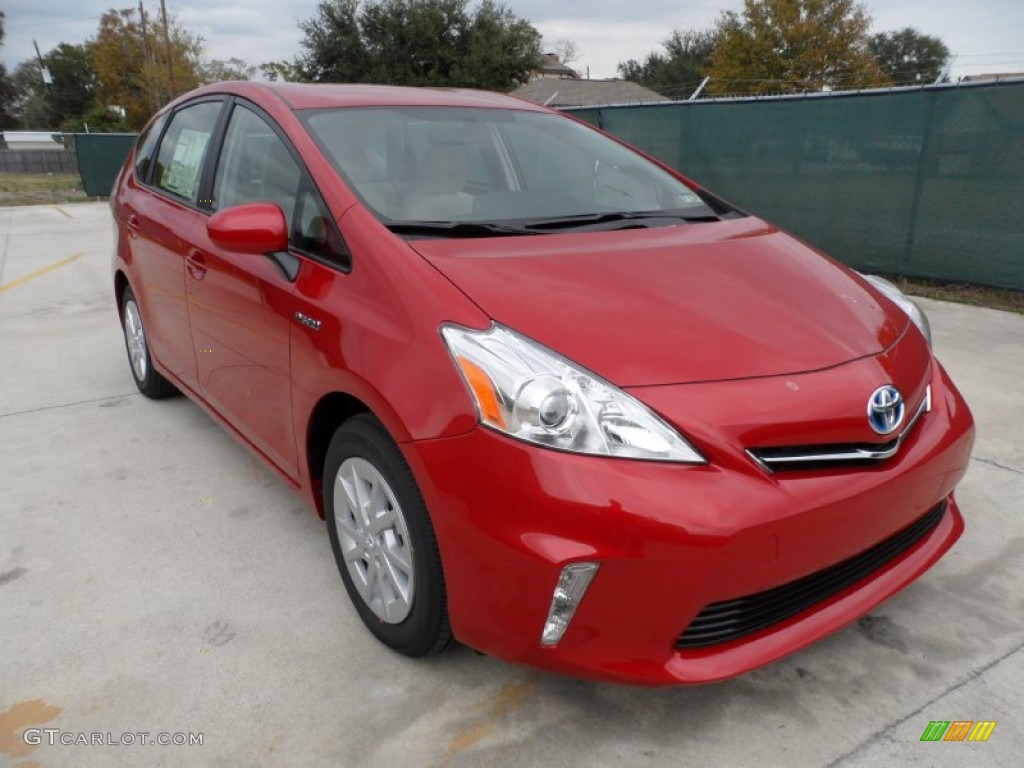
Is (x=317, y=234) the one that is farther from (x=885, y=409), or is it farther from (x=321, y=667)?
(x=885, y=409)

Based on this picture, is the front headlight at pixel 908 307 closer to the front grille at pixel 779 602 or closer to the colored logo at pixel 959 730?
the front grille at pixel 779 602

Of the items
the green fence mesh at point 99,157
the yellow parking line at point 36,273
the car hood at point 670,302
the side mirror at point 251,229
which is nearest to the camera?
the car hood at point 670,302

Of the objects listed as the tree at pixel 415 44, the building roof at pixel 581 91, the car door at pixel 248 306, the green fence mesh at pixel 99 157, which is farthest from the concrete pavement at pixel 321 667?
the building roof at pixel 581 91

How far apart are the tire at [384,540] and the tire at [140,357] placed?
7.41 ft

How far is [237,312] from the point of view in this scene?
2740 mm

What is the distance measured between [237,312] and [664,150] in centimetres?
740

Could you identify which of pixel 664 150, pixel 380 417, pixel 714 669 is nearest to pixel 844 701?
pixel 714 669

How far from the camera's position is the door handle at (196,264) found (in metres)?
3.01

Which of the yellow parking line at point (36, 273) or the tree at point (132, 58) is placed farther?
the tree at point (132, 58)

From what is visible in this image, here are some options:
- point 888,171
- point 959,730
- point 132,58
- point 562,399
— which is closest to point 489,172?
point 562,399

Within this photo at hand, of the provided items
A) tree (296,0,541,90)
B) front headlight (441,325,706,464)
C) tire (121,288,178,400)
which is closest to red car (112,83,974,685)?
front headlight (441,325,706,464)

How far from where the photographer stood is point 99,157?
19859 mm

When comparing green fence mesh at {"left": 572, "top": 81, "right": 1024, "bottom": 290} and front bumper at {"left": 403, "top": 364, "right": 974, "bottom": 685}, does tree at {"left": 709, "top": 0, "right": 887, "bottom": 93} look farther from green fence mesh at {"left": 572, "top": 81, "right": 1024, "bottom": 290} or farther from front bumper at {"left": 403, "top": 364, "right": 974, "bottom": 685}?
front bumper at {"left": 403, "top": 364, "right": 974, "bottom": 685}

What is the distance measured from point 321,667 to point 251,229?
1277 millimetres
